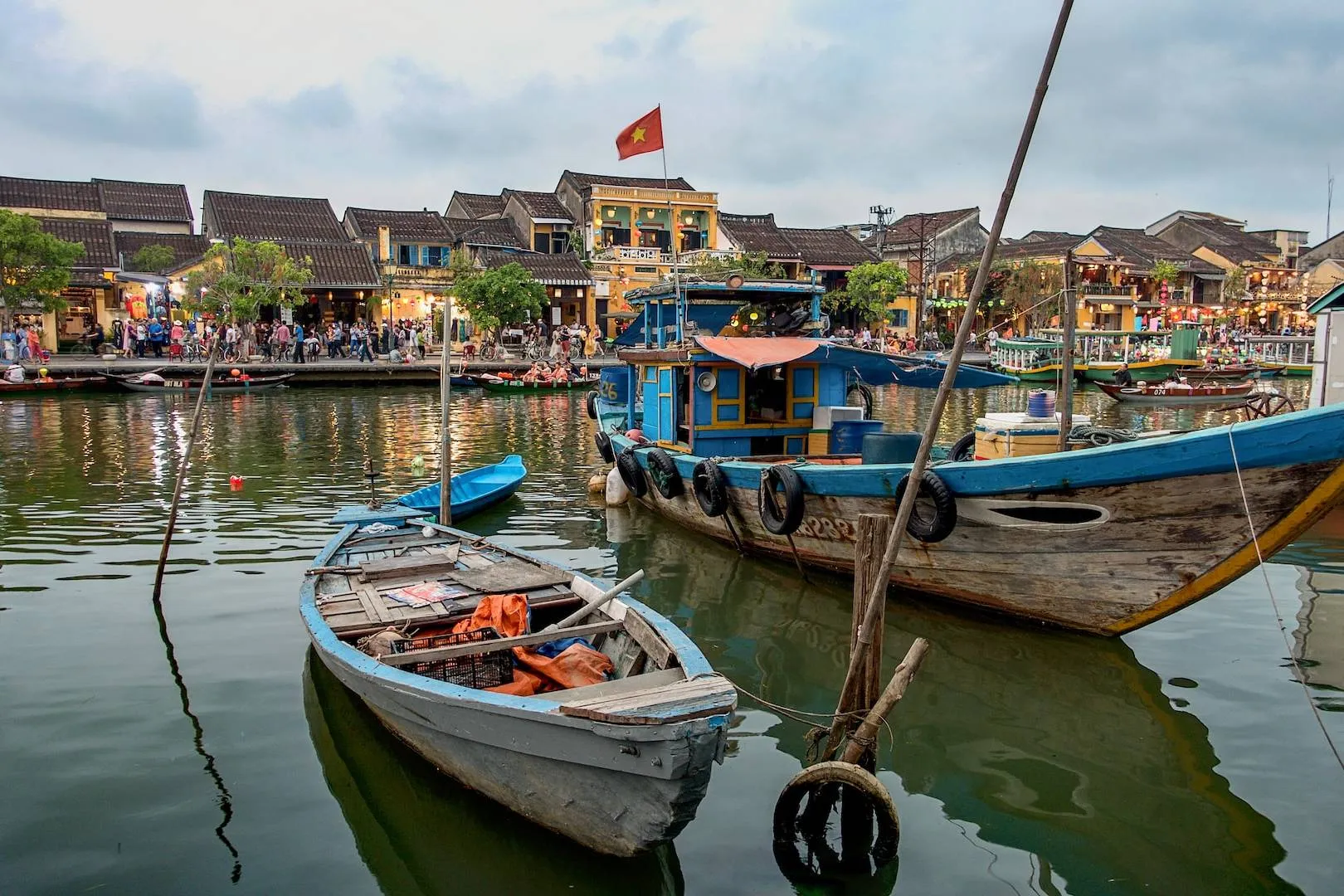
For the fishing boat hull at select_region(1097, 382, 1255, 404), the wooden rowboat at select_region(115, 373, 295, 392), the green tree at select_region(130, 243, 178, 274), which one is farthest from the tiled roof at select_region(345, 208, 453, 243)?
the fishing boat hull at select_region(1097, 382, 1255, 404)

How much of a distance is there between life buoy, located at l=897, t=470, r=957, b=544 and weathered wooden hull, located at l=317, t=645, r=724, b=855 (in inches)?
149

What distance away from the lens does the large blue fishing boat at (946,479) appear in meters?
6.25

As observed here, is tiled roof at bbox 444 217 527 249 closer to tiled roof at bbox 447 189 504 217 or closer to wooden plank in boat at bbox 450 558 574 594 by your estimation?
tiled roof at bbox 447 189 504 217

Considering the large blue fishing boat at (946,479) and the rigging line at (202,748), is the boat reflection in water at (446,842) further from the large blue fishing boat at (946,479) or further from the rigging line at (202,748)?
the large blue fishing boat at (946,479)

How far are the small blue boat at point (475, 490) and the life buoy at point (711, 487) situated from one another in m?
3.30

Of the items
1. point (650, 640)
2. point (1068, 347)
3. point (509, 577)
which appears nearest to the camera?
point (650, 640)

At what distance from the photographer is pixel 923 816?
17.4 feet

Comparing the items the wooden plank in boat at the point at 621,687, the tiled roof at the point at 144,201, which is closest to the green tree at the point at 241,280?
the tiled roof at the point at 144,201

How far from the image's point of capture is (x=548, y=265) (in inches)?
1502

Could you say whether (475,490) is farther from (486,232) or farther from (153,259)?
(486,232)

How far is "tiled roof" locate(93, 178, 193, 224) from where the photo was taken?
1534 inches

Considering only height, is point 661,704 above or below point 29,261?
below

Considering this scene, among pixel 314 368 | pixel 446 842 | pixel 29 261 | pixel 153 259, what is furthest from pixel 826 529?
pixel 153 259

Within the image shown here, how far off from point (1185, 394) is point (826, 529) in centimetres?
2355
